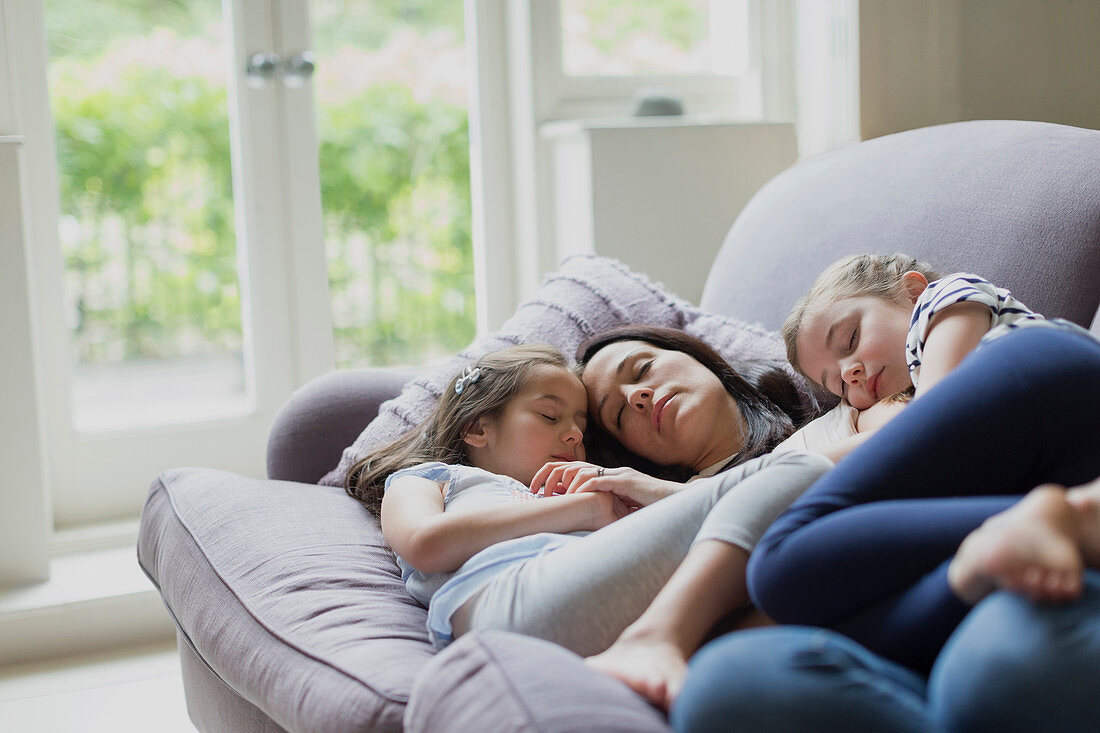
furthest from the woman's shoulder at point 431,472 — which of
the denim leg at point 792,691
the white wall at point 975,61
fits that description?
the white wall at point 975,61

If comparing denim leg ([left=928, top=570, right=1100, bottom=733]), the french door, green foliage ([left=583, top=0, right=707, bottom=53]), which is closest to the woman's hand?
denim leg ([left=928, top=570, right=1100, bottom=733])

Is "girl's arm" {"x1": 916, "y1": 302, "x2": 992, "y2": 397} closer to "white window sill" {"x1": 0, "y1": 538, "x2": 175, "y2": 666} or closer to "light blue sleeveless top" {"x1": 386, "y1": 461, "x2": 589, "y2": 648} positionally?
"light blue sleeveless top" {"x1": 386, "y1": 461, "x2": 589, "y2": 648}

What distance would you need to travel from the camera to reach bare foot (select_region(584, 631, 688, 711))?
0.80 meters

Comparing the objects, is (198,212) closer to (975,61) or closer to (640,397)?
(640,397)

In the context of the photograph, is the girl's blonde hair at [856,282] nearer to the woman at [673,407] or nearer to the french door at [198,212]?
the woman at [673,407]

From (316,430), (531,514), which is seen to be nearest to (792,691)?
(531,514)

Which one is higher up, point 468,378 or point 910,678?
point 468,378

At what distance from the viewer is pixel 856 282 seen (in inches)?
52.8

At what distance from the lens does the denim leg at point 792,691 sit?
0.68 m

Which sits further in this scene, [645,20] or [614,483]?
[645,20]

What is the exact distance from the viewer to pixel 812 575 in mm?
826

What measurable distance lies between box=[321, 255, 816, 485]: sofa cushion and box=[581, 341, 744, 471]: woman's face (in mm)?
154

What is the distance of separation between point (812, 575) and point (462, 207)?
1996 mm

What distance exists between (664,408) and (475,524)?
0.36 meters
